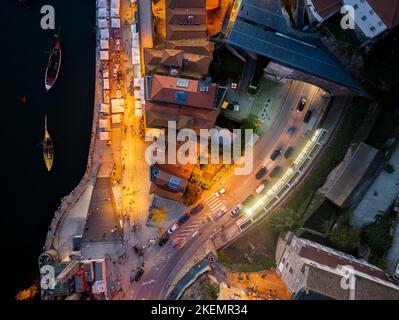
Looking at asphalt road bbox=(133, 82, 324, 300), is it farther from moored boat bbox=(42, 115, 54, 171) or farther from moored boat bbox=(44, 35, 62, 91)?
moored boat bbox=(44, 35, 62, 91)

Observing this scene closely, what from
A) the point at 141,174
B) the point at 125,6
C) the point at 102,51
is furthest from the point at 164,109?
the point at 125,6

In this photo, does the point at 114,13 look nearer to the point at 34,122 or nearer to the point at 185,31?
the point at 185,31

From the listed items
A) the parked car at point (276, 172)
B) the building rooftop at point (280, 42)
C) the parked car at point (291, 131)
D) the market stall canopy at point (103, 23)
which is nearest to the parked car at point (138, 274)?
the parked car at point (276, 172)

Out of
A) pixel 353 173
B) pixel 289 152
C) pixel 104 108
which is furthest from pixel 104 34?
pixel 353 173

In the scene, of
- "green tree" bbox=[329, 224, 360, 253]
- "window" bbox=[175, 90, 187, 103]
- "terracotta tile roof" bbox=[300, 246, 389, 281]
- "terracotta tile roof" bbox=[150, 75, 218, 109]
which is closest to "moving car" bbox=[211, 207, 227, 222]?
"terracotta tile roof" bbox=[300, 246, 389, 281]

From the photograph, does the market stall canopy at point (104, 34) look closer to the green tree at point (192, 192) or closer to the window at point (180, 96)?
the window at point (180, 96)

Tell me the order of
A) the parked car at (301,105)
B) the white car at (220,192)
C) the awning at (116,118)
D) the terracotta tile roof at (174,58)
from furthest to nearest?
the awning at (116,118) → the white car at (220,192) → the parked car at (301,105) → the terracotta tile roof at (174,58)

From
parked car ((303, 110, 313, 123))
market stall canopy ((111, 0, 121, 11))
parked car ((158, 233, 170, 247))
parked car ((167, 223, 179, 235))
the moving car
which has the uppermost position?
market stall canopy ((111, 0, 121, 11))
